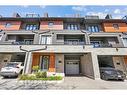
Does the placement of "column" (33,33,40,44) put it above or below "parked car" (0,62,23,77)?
above

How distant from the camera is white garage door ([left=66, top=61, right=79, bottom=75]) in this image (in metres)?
17.5

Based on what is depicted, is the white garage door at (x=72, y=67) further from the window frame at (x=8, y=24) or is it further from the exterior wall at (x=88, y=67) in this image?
the window frame at (x=8, y=24)

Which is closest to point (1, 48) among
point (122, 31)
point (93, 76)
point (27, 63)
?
point (27, 63)

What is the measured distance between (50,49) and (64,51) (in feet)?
5.80

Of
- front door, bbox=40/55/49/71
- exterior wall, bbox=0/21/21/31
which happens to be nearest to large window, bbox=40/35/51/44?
front door, bbox=40/55/49/71

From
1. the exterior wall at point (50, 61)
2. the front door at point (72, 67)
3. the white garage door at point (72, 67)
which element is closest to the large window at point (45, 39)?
the exterior wall at point (50, 61)

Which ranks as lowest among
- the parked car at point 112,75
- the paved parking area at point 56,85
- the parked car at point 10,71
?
the paved parking area at point 56,85

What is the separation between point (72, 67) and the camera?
17.7 m

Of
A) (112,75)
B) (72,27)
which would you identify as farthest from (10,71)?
(72,27)

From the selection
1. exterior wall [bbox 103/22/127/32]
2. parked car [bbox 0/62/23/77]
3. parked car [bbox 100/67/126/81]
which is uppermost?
exterior wall [bbox 103/22/127/32]

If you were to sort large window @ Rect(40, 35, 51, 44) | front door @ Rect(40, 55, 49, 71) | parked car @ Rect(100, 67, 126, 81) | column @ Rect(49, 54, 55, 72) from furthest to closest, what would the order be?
large window @ Rect(40, 35, 51, 44), front door @ Rect(40, 55, 49, 71), column @ Rect(49, 54, 55, 72), parked car @ Rect(100, 67, 126, 81)

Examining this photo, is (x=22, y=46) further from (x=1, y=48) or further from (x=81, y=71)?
(x=81, y=71)

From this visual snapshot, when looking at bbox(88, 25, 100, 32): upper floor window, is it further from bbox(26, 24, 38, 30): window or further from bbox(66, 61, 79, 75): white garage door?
bbox(26, 24, 38, 30): window

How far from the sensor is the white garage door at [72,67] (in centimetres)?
1747
